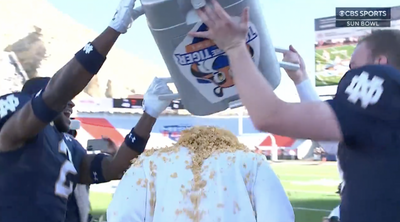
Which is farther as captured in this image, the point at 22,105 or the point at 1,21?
the point at 1,21

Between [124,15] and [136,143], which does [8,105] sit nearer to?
[136,143]

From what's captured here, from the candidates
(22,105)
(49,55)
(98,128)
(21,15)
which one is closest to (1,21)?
(21,15)

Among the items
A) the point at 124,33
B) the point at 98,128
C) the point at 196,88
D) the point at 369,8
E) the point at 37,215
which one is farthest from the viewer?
the point at 98,128

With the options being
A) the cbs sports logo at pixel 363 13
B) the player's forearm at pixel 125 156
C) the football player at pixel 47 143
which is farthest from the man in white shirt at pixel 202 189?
the cbs sports logo at pixel 363 13

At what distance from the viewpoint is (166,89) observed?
2.04 metres

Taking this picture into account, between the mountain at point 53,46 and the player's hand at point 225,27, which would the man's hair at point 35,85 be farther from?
the mountain at point 53,46

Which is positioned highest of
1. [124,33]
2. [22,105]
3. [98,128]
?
[124,33]

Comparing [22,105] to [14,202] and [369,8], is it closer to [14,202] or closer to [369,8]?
[14,202]

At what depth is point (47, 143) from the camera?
2.31 m

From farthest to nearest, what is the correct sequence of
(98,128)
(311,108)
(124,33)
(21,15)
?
(21,15)
(98,128)
(124,33)
(311,108)

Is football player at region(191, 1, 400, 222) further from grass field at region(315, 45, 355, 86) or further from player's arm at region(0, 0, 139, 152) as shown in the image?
grass field at region(315, 45, 355, 86)

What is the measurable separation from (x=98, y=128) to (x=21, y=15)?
92.1 feet

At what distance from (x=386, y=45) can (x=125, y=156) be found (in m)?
1.37

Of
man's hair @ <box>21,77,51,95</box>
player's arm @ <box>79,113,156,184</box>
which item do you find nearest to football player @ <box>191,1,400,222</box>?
player's arm @ <box>79,113,156,184</box>
